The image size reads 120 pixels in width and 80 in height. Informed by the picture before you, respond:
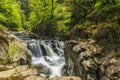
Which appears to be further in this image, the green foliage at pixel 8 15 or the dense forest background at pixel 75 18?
the green foliage at pixel 8 15

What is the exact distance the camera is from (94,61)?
490 inches

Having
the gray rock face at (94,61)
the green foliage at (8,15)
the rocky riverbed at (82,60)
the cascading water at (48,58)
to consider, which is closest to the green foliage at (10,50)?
the rocky riverbed at (82,60)

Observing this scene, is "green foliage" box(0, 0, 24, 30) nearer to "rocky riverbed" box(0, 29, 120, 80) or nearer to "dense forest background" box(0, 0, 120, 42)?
"dense forest background" box(0, 0, 120, 42)

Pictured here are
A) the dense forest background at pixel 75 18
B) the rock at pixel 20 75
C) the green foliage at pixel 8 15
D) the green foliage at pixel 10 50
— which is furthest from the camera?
the green foliage at pixel 8 15

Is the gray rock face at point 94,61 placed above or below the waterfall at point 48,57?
above

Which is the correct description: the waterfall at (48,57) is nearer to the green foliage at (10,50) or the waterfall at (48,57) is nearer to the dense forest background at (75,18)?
the dense forest background at (75,18)

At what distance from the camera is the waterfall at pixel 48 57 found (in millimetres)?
17941

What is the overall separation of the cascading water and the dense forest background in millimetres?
2149

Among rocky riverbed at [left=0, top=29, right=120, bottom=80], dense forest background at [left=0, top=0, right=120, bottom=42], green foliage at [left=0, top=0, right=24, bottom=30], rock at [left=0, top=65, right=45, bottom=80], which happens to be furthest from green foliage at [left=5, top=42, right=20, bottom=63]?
green foliage at [left=0, top=0, right=24, bottom=30]

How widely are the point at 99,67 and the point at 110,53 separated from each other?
98cm

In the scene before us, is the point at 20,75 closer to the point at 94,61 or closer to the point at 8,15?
the point at 94,61

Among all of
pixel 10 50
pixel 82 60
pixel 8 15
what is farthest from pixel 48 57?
pixel 8 15

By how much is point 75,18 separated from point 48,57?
4538 millimetres

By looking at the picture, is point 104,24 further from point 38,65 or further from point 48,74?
point 38,65
